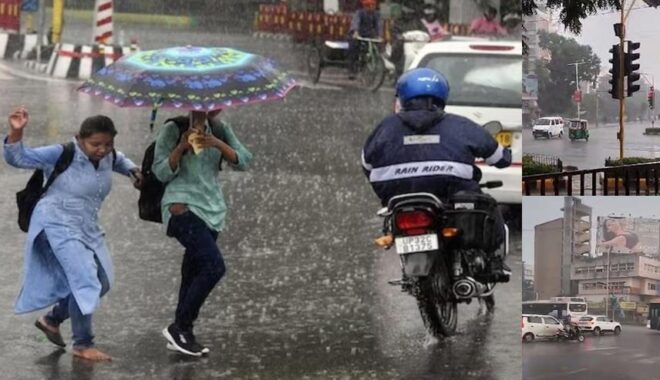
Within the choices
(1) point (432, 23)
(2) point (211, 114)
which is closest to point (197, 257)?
(2) point (211, 114)

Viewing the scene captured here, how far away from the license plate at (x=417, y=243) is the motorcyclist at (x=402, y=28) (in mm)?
11314

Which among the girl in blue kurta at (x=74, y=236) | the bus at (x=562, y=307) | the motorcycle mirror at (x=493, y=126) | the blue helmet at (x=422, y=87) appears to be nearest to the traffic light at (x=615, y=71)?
the bus at (x=562, y=307)

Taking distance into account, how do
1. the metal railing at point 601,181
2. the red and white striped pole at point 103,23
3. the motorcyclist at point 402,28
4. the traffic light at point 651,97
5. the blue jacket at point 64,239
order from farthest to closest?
the motorcyclist at point 402,28 → the red and white striped pole at point 103,23 → the blue jacket at point 64,239 → the metal railing at point 601,181 → the traffic light at point 651,97

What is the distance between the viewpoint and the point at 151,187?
6527mm

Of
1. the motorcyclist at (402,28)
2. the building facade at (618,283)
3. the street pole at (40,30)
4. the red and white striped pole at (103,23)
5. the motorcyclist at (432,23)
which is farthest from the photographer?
the motorcyclist at (432,23)

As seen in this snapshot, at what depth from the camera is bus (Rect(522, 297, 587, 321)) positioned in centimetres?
464

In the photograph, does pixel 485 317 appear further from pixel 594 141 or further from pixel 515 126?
pixel 594 141

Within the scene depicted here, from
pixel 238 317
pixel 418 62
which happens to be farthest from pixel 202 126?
pixel 418 62

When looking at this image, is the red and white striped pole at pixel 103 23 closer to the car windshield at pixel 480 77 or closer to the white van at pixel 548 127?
the car windshield at pixel 480 77

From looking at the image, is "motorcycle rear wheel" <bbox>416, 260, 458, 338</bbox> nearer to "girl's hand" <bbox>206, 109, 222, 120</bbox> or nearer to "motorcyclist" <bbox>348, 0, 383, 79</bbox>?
"girl's hand" <bbox>206, 109, 222, 120</bbox>

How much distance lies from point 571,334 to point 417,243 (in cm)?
166

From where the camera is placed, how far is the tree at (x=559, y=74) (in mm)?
4527

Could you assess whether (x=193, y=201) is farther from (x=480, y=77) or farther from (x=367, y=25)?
(x=367, y=25)

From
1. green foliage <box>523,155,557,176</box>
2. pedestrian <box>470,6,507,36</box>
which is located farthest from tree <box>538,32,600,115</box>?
pedestrian <box>470,6,507,36</box>
